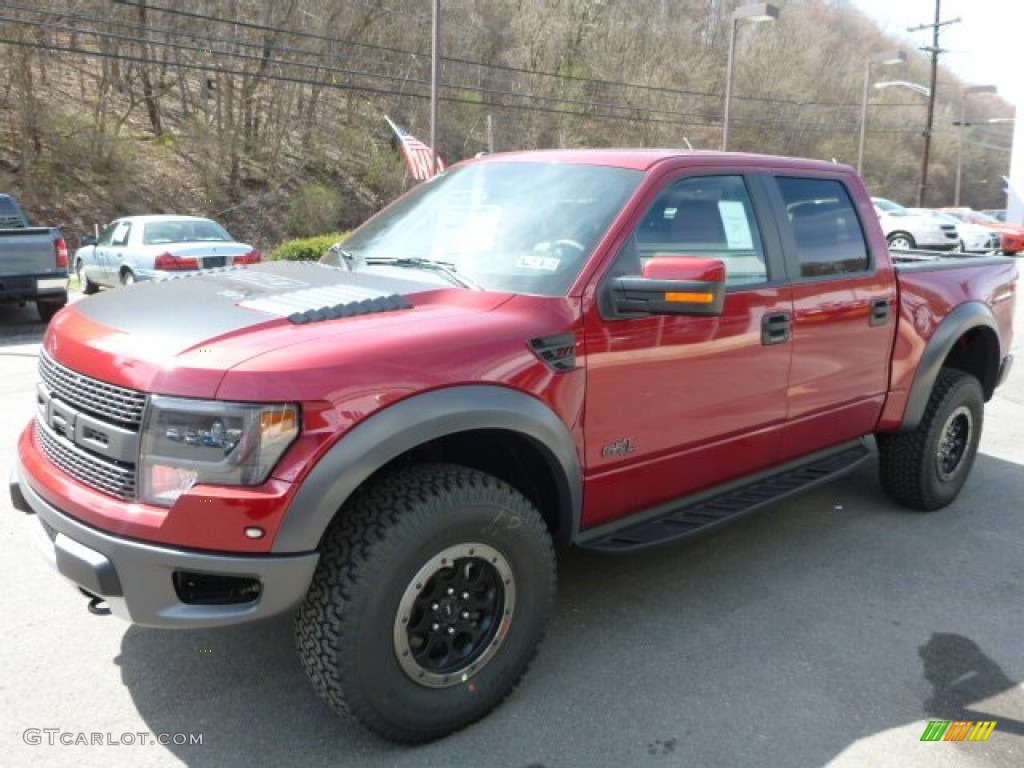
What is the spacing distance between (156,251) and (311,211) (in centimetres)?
1874

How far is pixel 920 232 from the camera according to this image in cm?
2428

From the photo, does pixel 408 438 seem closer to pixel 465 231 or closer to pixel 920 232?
pixel 465 231

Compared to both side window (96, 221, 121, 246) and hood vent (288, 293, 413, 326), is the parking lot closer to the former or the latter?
hood vent (288, 293, 413, 326)

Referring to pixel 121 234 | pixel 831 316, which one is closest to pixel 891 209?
pixel 121 234

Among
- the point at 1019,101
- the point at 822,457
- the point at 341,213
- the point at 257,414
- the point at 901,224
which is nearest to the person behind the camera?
the point at 257,414

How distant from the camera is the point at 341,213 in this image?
34.8 m

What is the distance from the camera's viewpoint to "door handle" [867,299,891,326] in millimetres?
4277

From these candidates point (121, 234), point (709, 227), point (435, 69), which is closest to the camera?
point (709, 227)

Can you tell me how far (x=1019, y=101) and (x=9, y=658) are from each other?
201 ft

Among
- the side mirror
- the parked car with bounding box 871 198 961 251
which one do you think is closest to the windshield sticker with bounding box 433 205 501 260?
the side mirror

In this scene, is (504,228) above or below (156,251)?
above

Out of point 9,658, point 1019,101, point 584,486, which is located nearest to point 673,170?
point 584,486

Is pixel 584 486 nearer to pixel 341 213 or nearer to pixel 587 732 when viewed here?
pixel 587 732

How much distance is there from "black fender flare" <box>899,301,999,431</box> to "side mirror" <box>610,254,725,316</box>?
89.9 inches
